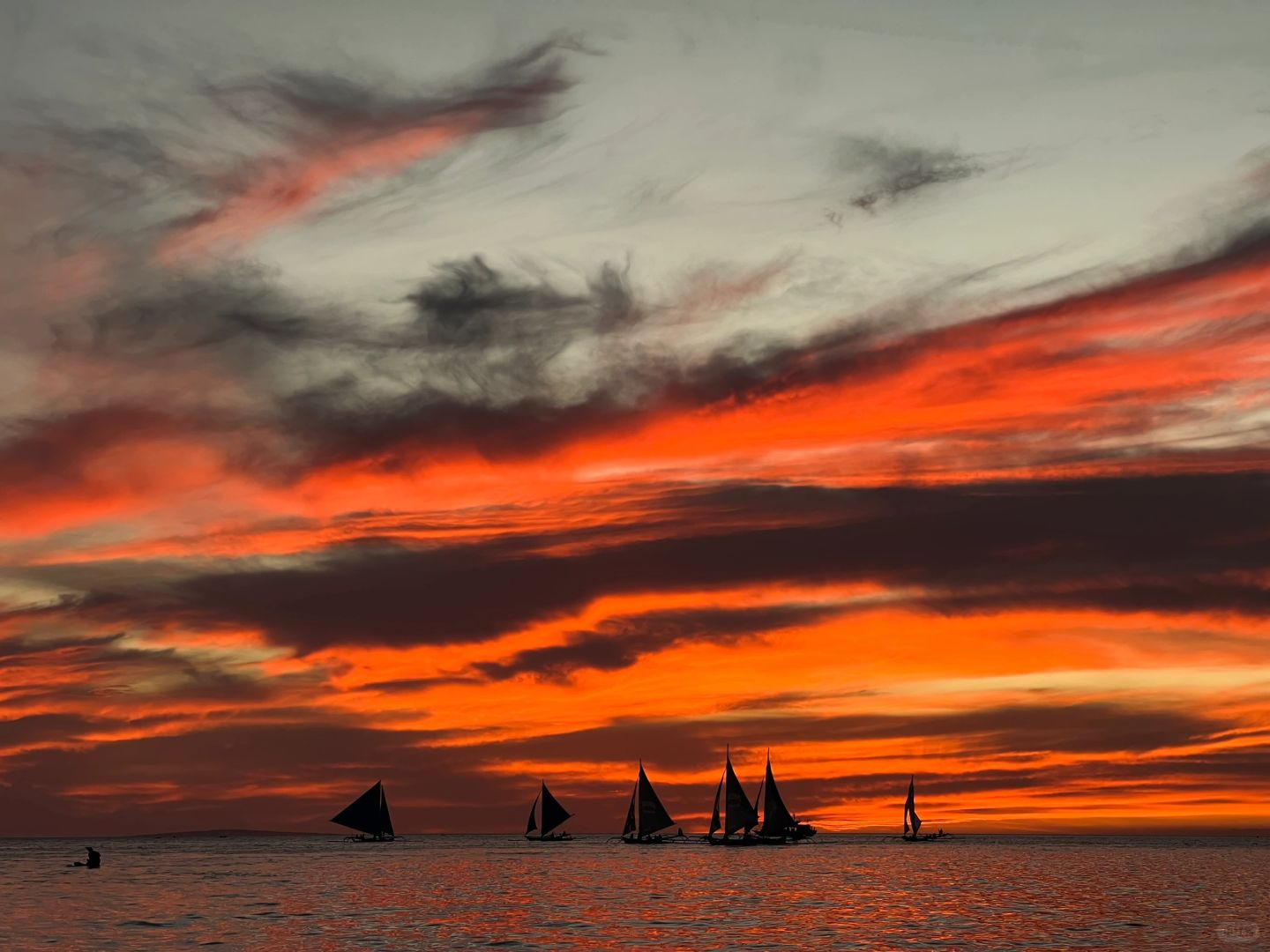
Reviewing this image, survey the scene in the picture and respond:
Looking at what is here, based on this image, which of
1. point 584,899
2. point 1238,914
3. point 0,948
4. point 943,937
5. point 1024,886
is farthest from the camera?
point 1024,886

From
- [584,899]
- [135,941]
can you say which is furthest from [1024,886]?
[135,941]

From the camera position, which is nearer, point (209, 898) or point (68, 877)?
point (209, 898)

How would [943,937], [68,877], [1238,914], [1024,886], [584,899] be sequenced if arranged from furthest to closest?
[68,877], [1024,886], [584,899], [1238,914], [943,937]

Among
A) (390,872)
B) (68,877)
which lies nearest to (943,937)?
(390,872)

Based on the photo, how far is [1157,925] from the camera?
107 meters

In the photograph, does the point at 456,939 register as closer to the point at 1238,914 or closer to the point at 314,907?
the point at 314,907

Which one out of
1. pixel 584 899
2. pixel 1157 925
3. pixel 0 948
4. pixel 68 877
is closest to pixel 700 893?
pixel 584 899

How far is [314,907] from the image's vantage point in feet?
400

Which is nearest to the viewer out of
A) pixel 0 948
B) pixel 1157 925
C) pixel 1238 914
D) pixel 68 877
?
pixel 0 948

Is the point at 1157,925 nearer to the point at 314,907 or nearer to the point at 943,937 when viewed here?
the point at 943,937

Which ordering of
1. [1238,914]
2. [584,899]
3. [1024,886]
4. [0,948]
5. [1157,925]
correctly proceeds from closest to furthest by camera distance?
[0,948]
[1157,925]
[1238,914]
[584,899]
[1024,886]

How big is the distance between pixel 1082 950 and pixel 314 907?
66.8 meters

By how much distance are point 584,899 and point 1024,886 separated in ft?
209

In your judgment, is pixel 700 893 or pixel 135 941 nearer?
pixel 135 941
